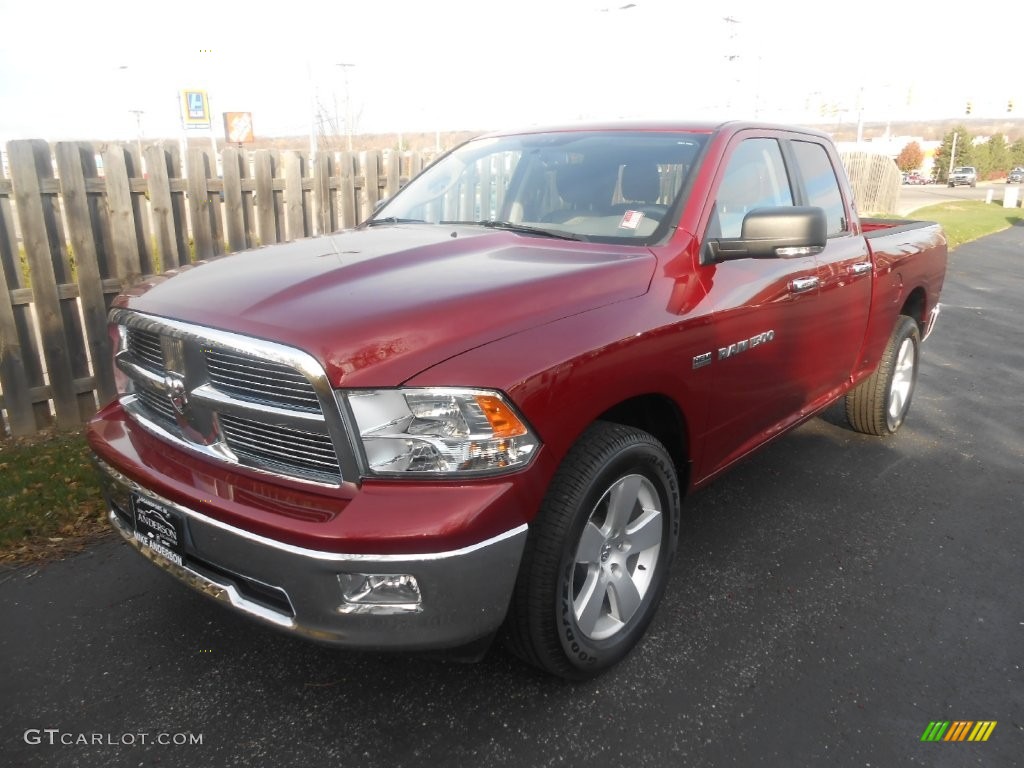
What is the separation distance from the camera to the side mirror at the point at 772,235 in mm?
2879

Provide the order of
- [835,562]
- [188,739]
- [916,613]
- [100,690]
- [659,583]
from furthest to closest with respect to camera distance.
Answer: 1. [835,562]
2. [916,613]
3. [659,583]
4. [100,690]
5. [188,739]

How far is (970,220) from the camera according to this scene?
25.5 metres

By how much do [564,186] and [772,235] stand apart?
94cm

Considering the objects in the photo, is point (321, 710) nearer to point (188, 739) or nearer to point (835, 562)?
point (188, 739)

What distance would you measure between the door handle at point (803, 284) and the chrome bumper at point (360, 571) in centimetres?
193

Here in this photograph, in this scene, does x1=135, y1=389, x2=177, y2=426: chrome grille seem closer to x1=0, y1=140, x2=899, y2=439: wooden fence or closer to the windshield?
the windshield

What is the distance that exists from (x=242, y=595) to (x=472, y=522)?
73cm

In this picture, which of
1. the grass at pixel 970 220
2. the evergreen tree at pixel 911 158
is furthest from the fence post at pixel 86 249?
the evergreen tree at pixel 911 158

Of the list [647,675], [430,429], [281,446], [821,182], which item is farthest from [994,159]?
[281,446]

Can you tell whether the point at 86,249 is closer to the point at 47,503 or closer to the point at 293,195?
the point at 293,195

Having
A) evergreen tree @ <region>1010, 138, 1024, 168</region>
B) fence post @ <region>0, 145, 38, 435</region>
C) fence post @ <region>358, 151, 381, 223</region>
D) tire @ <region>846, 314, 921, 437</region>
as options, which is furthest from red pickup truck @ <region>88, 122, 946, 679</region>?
evergreen tree @ <region>1010, 138, 1024, 168</region>

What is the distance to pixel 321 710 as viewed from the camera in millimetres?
2486

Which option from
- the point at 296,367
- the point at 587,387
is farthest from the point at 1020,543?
the point at 296,367

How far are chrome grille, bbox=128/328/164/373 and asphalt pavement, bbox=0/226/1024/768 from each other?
3.41ft
